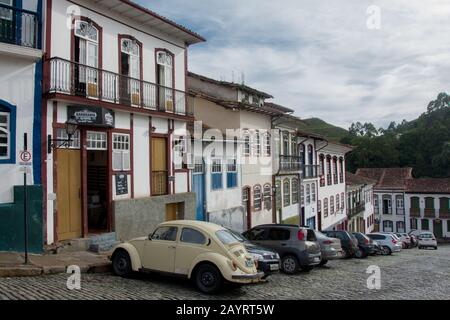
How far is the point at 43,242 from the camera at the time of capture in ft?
39.0

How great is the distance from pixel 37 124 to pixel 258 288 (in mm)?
7339

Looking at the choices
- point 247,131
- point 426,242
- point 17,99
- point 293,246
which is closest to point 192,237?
point 293,246

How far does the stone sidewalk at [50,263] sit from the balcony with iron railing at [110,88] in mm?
4451

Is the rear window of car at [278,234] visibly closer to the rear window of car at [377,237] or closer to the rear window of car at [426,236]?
the rear window of car at [377,237]

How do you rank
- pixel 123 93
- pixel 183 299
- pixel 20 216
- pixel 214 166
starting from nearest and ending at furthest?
pixel 183 299 < pixel 20 216 < pixel 123 93 < pixel 214 166

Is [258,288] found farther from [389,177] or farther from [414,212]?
[389,177]

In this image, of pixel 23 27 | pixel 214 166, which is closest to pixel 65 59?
pixel 23 27

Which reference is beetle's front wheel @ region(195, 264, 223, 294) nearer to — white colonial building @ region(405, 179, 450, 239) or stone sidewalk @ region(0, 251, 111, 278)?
stone sidewalk @ region(0, 251, 111, 278)

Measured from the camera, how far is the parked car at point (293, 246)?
1359 centimetres

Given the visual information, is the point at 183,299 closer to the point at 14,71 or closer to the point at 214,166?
the point at 14,71

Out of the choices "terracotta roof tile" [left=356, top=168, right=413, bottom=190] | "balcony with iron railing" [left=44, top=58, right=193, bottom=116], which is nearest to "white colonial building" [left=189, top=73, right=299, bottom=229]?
"balcony with iron railing" [left=44, top=58, right=193, bottom=116]

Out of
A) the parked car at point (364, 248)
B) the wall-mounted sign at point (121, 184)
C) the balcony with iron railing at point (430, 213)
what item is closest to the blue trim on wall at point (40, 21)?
the wall-mounted sign at point (121, 184)

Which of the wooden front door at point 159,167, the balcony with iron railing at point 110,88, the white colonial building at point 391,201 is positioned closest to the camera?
the balcony with iron railing at point 110,88

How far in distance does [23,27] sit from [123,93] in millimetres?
3860
